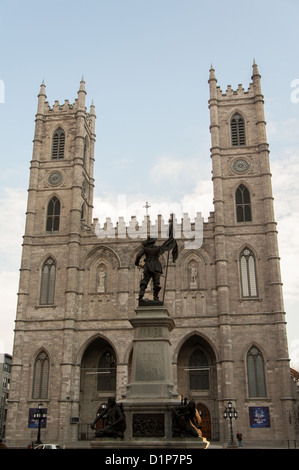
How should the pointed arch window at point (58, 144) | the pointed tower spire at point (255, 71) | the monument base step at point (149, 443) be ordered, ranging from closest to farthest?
the monument base step at point (149, 443) < the pointed tower spire at point (255, 71) < the pointed arch window at point (58, 144)

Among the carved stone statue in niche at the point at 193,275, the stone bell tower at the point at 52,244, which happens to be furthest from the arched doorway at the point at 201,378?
the stone bell tower at the point at 52,244

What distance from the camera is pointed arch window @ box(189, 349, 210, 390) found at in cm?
3597

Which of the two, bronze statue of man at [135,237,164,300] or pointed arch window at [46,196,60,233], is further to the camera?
pointed arch window at [46,196,60,233]

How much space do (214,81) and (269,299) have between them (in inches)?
751

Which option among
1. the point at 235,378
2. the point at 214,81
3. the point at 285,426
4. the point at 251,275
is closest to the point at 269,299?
the point at 251,275

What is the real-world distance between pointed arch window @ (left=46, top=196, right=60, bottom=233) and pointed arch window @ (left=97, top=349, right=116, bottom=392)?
34.9ft

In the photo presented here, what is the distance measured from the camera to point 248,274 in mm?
36938

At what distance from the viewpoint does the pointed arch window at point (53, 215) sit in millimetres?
40906

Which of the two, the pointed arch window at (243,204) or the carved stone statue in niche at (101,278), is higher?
the pointed arch window at (243,204)

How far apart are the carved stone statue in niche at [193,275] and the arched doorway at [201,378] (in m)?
3.59

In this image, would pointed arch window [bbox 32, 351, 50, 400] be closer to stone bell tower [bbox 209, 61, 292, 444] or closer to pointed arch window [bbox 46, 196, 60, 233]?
pointed arch window [bbox 46, 196, 60, 233]

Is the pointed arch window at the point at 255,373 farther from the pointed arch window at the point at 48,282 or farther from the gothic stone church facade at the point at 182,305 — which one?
the pointed arch window at the point at 48,282

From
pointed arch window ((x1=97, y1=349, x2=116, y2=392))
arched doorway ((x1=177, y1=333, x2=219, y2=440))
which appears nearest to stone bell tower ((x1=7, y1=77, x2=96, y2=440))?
pointed arch window ((x1=97, y1=349, x2=116, y2=392))
